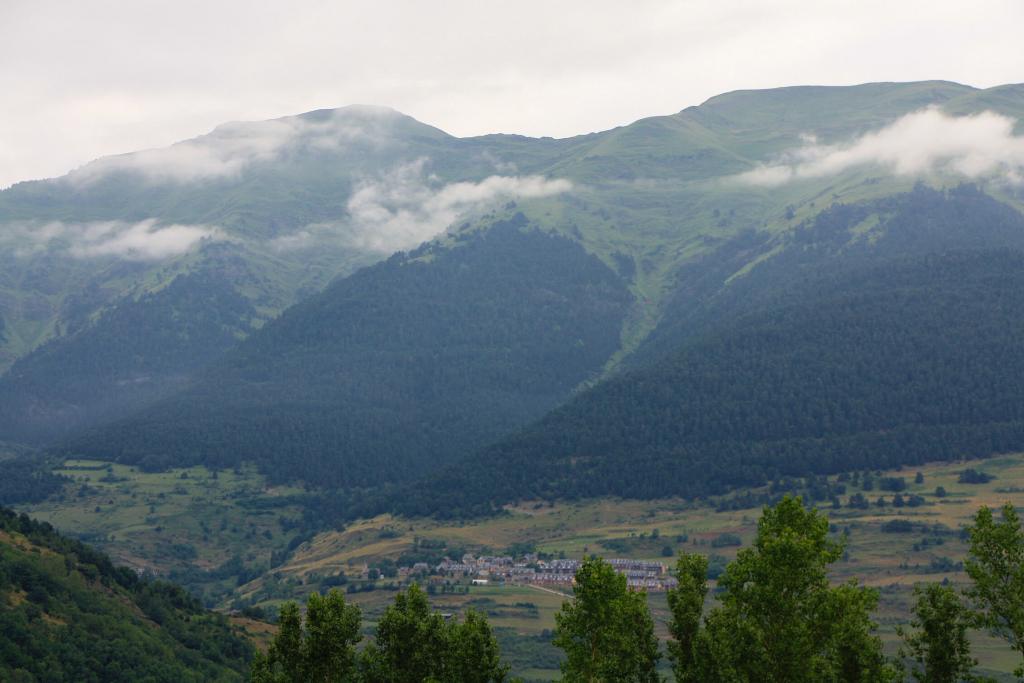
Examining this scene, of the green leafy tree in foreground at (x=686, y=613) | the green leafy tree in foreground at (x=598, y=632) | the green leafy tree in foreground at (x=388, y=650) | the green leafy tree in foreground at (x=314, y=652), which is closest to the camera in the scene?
the green leafy tree in foreground at (x=598, y=632)

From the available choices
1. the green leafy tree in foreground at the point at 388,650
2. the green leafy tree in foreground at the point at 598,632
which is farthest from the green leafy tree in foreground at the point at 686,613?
the green leafy tree in foreground at the point at 388,650

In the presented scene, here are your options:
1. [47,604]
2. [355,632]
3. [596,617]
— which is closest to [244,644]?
[47,604]

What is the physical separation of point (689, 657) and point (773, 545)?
42.5 ft

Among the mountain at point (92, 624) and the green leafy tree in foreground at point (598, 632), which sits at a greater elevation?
the green leafy tree in foreground at point (598, 632)

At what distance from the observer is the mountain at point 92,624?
119 meters

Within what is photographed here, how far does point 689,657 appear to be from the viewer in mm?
70938

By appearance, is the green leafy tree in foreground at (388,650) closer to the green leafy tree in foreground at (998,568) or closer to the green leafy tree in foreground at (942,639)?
the green leafy tree in foreground at (942,639)

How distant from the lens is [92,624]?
131375 mm

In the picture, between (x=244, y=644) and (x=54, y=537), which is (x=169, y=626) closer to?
(x=244, y=644)

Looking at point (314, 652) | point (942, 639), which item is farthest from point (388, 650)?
point (942, 639)

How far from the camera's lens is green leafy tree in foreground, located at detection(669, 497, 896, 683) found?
60.9 metres

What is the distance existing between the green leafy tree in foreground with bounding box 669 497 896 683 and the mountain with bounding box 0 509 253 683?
75.9 meters

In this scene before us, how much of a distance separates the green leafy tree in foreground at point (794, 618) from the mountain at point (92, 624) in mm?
75922

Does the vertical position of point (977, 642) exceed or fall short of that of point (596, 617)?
it falls short
